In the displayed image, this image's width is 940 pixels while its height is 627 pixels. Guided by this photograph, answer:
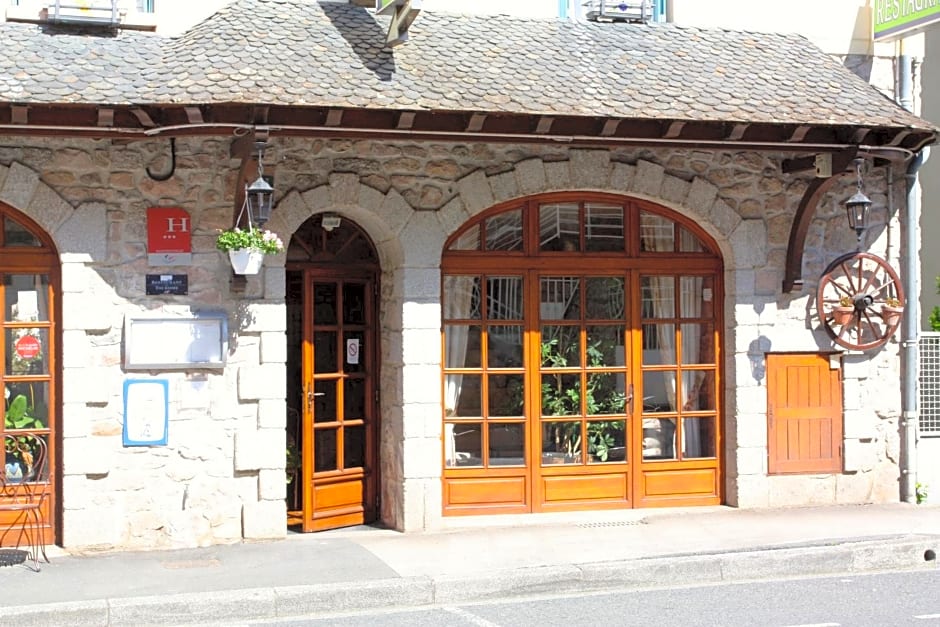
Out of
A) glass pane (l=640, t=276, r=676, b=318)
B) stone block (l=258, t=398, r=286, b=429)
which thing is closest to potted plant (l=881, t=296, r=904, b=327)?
glass pane (l=640, t=276, r=676, b=318)

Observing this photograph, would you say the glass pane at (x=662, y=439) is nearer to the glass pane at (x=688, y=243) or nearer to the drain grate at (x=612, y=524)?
the drain grate at (x=612, y=524)

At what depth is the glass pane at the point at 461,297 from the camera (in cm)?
1025

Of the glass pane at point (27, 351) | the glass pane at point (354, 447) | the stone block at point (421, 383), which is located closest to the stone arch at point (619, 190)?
the stone block at point (421, 383)

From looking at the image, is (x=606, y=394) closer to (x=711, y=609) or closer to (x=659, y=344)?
(x=659, y=344)

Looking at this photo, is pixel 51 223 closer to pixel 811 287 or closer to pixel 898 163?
pixel 811 287

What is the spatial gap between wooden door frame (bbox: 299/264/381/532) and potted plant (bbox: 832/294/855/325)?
12.7 ft

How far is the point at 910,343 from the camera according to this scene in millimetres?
11055

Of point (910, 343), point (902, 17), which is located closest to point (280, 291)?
point (910, 343)

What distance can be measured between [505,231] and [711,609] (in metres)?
3.88

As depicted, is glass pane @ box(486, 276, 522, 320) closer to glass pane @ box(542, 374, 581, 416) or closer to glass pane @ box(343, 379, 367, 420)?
glass pane @ box(542, 374, 581, 416)

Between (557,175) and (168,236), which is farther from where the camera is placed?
(557,175)

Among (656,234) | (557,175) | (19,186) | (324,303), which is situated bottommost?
(324,303)

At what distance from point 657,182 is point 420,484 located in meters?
3.11

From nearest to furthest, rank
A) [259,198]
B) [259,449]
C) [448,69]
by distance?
[259,198]
[259,449]
[448,69]
